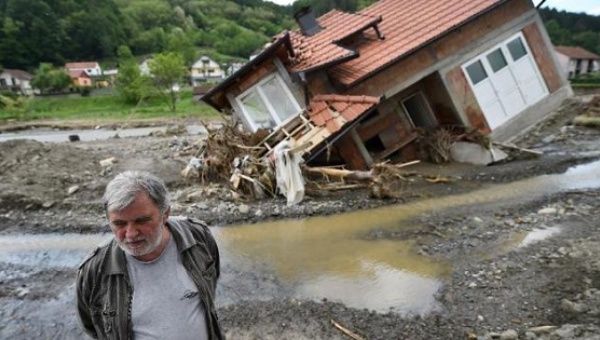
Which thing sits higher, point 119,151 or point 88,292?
point 119,151

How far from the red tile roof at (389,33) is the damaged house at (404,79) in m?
0.04

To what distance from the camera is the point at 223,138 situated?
42.4 feet

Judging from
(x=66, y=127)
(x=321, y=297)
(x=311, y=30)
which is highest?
(x=66, y=127)

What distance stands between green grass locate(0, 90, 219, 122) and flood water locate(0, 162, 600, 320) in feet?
95.1

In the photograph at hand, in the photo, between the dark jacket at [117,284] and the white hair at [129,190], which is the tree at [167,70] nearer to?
the dark jacket at [117,284]

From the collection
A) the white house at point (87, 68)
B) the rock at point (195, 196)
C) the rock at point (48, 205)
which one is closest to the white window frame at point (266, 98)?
the rock at point (195, 196)

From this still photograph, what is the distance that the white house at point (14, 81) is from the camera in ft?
192

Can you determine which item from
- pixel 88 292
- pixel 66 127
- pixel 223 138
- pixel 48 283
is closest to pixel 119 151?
pixel 223 138

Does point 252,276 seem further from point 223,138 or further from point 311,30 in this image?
point 311,30

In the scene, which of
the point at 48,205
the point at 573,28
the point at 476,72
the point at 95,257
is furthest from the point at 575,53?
the point at 95,257

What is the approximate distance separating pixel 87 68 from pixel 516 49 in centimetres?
7244

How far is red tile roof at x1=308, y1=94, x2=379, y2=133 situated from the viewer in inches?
442

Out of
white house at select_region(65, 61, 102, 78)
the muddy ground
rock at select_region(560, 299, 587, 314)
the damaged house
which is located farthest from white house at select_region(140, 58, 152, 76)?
rock at select_region(560, 299, 587, 314)

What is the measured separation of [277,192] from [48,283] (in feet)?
18.7
